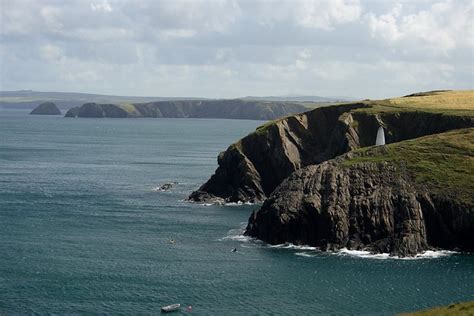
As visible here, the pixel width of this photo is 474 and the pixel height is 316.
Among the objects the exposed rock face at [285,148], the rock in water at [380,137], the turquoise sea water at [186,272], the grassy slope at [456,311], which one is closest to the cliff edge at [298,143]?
the exposed rock face at [285,148]

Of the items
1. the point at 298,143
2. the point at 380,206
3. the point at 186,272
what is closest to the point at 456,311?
the point at 186,272

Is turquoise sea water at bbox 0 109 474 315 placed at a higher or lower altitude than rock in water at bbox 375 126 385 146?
lower

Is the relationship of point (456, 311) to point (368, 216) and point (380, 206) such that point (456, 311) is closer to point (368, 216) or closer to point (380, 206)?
point (368, 216)

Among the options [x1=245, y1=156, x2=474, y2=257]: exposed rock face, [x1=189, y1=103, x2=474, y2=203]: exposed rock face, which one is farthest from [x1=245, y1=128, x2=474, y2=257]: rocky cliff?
[x1=189, y1=103, x2=474, y2=203]: exposed rock face

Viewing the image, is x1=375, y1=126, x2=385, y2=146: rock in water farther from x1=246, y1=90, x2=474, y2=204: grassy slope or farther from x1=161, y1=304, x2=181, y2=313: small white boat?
x1=161, y1=304, x2=181, y2=313: small white boat

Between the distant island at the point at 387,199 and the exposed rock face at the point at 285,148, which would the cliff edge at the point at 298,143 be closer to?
the exposed rock face at the point at 285,148

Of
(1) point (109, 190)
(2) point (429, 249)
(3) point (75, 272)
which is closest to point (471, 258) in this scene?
(2) point (429, 249)

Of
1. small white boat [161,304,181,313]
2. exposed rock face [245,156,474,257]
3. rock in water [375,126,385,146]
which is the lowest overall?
small white boat [161,304,181,313]
